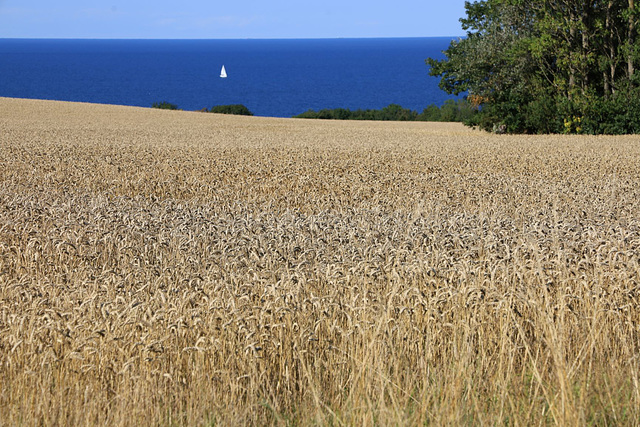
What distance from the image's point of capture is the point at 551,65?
1243 inches

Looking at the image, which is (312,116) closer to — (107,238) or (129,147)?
(129,147)

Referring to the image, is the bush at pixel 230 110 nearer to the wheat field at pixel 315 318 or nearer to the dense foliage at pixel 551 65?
the dense foliage at pixel 551 65

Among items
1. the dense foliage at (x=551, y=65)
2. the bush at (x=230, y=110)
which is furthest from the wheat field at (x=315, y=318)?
the bush at (x=230, y=110)

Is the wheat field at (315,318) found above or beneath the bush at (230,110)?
beneath

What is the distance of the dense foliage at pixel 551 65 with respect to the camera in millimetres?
28844

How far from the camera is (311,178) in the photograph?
14.1m

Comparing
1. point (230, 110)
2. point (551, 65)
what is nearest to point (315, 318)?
point (551, 65)

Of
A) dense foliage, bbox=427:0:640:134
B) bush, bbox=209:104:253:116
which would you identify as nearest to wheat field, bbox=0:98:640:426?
dense foliage, bbox=427:0:640:134

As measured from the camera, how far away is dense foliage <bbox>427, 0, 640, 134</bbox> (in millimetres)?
28844

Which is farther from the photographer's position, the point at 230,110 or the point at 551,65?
the point at 230,110

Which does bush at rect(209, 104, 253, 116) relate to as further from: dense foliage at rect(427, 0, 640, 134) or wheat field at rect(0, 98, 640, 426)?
wheat field at rect(0, 98, 640, 426)

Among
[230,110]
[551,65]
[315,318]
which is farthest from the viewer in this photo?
[230,110]

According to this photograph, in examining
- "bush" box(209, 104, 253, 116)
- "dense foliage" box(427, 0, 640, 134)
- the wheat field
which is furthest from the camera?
"bush" box(209, 104, 253, 116)

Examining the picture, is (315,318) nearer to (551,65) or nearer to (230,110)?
(551,65)
